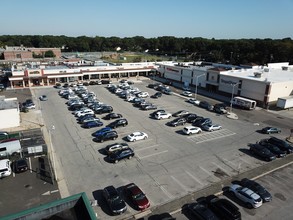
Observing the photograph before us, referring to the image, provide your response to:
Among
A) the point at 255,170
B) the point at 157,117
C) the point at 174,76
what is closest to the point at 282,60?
the point at 174,76

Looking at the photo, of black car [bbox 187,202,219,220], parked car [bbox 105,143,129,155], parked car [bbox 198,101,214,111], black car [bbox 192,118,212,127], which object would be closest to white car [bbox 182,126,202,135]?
black car [bbox 192,118,212,127]

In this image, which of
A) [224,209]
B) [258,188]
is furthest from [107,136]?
[258,188]

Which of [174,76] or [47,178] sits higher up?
[174,76]

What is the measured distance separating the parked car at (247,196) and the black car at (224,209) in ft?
7.03

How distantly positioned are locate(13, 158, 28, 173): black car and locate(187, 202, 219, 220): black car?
57.3 feet

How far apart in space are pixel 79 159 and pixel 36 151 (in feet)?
17.6

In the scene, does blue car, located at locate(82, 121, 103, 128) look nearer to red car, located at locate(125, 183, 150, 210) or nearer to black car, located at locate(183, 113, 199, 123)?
black car, located at locate(183, 113, 199, 123)

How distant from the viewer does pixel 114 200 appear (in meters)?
19.8

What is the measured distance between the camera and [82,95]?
176 ft

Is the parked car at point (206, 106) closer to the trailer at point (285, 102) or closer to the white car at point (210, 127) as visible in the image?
the white car at point (210, 127)

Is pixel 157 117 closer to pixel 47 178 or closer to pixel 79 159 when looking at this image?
pixel 79 159

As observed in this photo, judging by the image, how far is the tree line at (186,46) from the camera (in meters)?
101

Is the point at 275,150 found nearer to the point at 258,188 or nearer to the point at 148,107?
the point at 258,188

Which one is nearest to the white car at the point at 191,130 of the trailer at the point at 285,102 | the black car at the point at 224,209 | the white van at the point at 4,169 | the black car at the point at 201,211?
the black car at the point at 224,209
